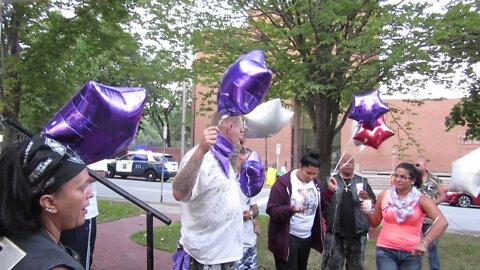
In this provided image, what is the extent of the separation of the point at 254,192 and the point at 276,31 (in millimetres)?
4409

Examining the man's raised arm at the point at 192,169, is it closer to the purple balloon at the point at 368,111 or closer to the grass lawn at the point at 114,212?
the purple balloon at the point at 368,111

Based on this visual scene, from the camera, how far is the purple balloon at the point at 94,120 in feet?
8.43

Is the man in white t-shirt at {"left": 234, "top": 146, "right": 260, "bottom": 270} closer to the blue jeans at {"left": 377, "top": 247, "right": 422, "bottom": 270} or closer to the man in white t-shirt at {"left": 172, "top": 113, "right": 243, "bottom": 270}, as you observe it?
the man in white t-shirt at {"left": 172, "top": 113, "right": 243, "bottom": 270}

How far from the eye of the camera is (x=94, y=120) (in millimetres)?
2594

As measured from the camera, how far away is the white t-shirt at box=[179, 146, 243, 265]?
3.00 m

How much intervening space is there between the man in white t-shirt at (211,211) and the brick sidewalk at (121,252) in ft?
13.2

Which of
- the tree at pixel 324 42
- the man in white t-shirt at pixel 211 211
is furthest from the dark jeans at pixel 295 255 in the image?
the tree at pixel 324 42

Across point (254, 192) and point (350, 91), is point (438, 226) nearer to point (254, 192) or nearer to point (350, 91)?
point (254, 192)

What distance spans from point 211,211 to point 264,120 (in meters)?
2.02

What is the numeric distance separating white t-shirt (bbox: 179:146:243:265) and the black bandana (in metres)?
1.47

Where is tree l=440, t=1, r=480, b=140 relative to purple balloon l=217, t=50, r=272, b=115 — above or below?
above

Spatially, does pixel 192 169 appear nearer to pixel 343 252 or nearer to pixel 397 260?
pixel 397 260

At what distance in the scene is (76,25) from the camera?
262 inches

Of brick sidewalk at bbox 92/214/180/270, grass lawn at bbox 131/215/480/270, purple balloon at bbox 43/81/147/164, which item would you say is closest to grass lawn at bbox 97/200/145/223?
brick sidewalk at bbox 92/214/180/270
